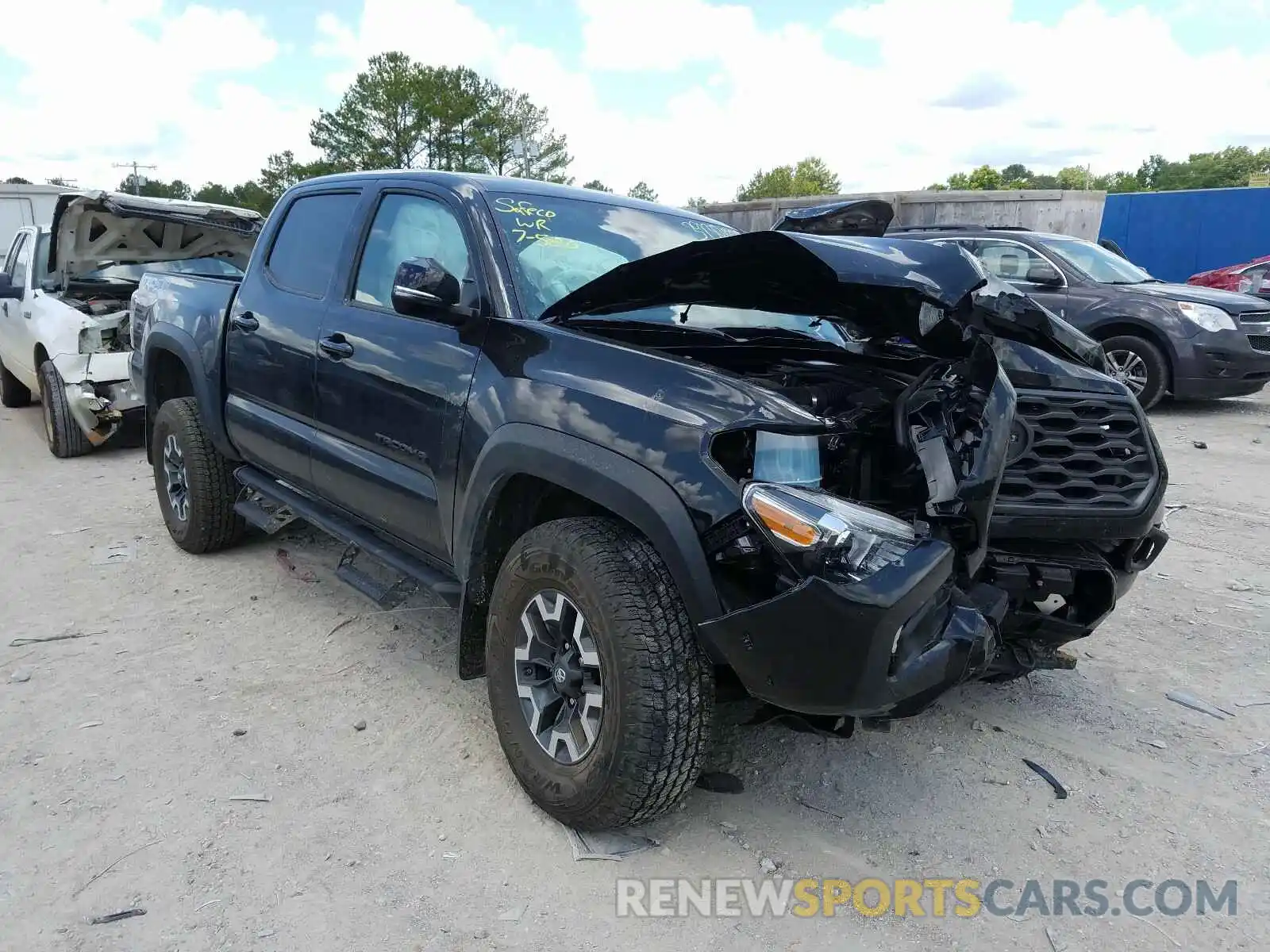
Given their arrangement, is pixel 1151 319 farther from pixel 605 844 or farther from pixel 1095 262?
pixel 605 844

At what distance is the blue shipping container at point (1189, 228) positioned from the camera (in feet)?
59.6

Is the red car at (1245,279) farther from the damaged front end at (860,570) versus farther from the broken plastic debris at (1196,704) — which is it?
the damaged front end at (860,570)

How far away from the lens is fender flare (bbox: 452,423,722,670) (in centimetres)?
236

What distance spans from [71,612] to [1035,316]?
4.38 metres

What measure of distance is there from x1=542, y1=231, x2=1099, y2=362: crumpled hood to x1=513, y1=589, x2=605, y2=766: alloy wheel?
99 cm

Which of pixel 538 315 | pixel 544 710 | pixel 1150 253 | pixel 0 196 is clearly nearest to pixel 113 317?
pixel 538 315

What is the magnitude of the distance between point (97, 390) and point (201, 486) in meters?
3.46

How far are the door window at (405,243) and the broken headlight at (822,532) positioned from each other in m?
1.55

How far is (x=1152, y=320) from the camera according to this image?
29.3ft

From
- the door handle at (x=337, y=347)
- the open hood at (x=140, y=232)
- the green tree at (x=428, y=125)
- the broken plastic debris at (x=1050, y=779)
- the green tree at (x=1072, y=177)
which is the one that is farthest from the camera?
the green tree at (x=1072, y=177)

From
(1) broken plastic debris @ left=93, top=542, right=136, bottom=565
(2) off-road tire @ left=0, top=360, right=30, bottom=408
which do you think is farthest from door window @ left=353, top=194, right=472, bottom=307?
(2) off-road tire @ left=0, top=360, right=30, bottom=408

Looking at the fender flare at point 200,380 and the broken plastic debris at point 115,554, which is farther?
the broken plastic debris at point 115,554

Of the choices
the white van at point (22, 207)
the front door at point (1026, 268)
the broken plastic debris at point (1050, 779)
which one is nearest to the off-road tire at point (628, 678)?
→ the broken plastic debris at point (1050, 779)

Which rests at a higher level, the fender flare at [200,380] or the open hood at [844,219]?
the open hood at [844,219]
